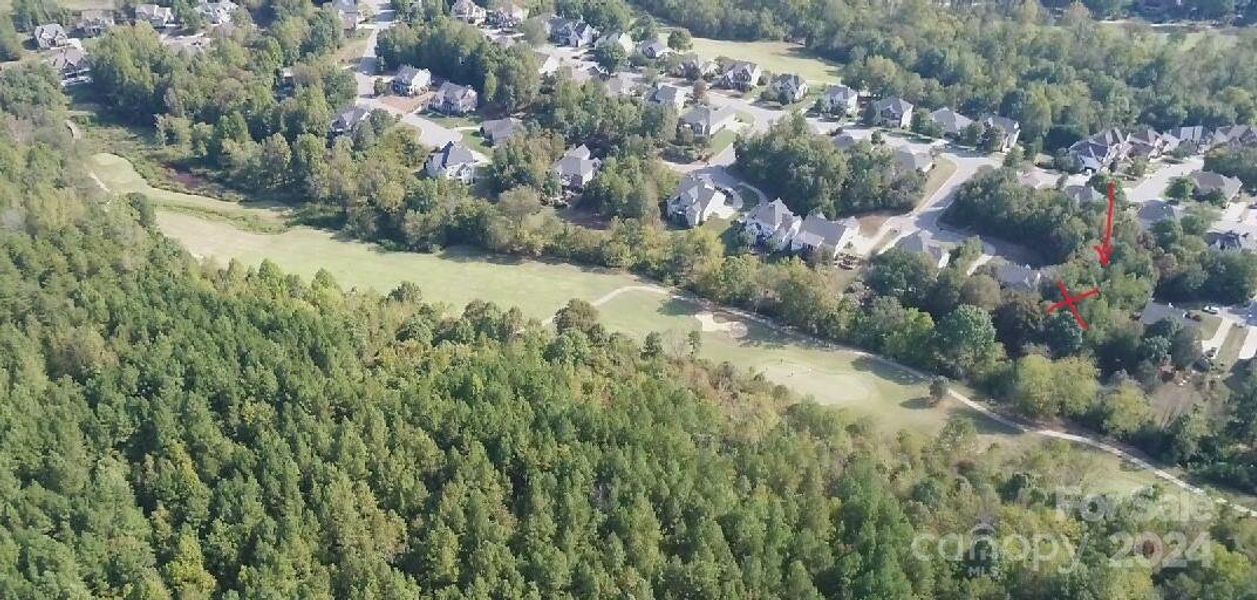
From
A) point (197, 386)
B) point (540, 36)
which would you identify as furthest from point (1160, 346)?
point (540, 36)

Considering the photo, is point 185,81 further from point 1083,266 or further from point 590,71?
point 1083,266

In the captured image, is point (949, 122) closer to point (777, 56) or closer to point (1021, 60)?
point (1021, 60)

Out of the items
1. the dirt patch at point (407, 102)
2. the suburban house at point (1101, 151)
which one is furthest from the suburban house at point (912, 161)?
the dirt patch at point (407, 102)

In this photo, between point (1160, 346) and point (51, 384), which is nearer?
point (51, 384)

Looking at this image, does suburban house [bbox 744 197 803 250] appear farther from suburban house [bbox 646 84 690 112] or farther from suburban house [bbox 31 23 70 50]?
suburban house [bbox 31 23 70 50]

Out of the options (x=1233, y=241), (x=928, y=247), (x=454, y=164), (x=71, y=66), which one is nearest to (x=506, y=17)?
(x=454, y=164)
